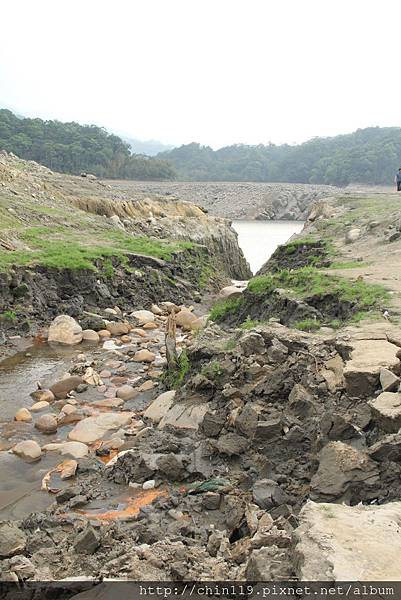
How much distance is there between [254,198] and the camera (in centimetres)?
6031

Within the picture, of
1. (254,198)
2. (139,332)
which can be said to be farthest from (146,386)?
(254,198)

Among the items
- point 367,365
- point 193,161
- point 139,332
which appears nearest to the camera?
point 367,365

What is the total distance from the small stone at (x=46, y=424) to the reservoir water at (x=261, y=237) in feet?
78.0

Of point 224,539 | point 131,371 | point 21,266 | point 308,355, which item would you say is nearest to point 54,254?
point 21,266

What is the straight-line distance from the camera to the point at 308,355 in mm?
7238

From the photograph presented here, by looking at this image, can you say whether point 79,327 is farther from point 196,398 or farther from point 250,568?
point 250,568

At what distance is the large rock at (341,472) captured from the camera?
4.82m

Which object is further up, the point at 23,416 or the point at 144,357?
the point at 23,416

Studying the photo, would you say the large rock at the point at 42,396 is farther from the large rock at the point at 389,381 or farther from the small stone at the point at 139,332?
the large rock at the point at 389,381

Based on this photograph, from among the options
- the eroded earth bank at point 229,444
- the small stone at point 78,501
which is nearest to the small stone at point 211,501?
the eroded earth bank at point 229,444

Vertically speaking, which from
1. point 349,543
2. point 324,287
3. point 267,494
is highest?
point 324,287

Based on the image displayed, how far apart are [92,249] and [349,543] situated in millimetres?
15233

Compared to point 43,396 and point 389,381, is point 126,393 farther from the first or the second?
point 389,381

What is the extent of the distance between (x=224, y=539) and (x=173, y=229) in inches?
878
